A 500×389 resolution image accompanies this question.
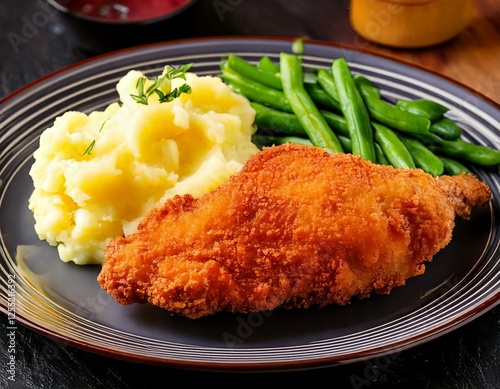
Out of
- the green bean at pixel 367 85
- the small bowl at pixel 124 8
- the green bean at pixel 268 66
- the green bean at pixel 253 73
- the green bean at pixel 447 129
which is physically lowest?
the small bowl at pixel 124 8

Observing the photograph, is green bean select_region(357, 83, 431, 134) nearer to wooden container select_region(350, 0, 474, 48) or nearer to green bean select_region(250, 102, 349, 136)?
green bean select_region(250, 102, 349, 136)

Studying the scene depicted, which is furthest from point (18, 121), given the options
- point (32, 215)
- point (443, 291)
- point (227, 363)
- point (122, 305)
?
point (443, 291)

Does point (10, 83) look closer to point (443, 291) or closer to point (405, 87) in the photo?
point (405, 87)

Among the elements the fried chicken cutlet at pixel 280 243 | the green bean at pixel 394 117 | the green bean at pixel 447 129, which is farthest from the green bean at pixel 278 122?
the fried chicken cutlet at pixel 280 243

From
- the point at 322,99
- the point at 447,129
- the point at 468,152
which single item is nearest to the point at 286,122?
the point at 322,99

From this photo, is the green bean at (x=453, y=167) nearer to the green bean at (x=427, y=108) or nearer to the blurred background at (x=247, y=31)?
the green bean at (x=427, y=108)

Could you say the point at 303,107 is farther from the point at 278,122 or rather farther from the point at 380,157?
the point at 380,157
